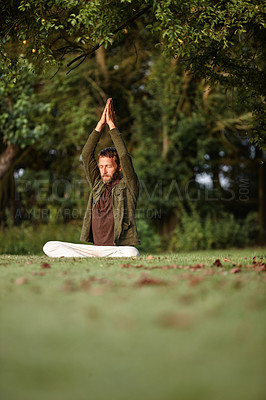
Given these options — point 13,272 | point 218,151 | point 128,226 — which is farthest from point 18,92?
point 13,272

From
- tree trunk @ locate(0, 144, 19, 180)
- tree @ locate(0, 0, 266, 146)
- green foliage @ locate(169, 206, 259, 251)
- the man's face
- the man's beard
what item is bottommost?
green foliage @ locate(169, 206, 259, 251)

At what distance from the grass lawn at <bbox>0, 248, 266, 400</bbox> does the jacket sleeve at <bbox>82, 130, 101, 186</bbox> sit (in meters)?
4.07

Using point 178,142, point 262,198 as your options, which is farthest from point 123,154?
point 262,198

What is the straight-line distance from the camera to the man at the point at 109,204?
21.4ft

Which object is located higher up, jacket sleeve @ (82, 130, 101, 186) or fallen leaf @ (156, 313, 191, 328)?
jacket sleeve @ (82, 130, 101, 186)

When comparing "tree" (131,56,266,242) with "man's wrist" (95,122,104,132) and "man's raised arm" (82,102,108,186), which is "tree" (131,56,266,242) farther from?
"man's wrist" (95,122,104,132)

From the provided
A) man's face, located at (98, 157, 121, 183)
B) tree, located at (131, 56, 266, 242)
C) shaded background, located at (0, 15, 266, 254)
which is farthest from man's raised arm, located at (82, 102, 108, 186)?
tree, located at (131, 56, 266, 242)

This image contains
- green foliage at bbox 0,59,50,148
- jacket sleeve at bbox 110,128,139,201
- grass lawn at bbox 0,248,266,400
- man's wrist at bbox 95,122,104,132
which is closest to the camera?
grass lawn at bbox 0,248,266,400

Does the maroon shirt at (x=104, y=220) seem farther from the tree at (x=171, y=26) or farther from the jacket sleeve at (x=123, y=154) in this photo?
the tree at (x=171, y=26)

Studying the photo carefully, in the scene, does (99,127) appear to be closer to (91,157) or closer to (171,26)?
(91,157)

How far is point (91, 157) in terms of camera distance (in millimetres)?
6941

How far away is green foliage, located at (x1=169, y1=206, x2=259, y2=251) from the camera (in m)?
13.7

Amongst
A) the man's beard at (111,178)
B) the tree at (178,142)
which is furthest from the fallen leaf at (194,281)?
the tree at (178,142)

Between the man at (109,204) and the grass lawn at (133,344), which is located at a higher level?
the man at (109,204)
